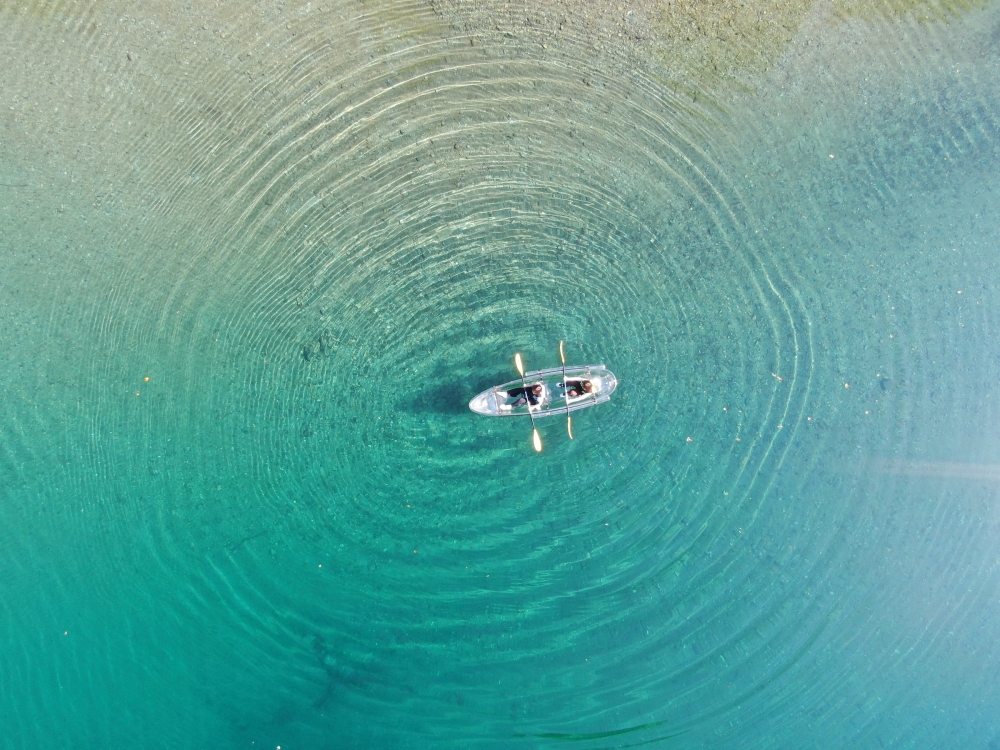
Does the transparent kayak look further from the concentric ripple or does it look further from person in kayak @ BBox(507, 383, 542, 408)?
the concentric ripple

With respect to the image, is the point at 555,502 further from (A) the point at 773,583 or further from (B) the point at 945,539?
(B) the point at 945,539

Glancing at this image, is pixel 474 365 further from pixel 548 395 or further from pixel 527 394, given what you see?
pixel 548 395

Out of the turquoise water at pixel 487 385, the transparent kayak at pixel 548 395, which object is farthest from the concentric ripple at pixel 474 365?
the transparent kayak at pixel 548 395

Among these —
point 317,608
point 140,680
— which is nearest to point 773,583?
point 317,608

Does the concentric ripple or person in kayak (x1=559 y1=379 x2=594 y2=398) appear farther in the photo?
the concentric ripple

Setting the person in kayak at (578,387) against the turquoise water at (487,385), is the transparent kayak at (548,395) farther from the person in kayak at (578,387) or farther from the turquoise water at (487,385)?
the turquoise water at (487,385)

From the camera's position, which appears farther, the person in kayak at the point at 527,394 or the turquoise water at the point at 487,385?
the turquoise water at the point at 487,385

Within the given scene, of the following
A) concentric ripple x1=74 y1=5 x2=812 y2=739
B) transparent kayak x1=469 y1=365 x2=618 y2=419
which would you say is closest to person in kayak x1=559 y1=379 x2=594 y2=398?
transparent kayak x1=469 y1=365 x2=618 y2=419
